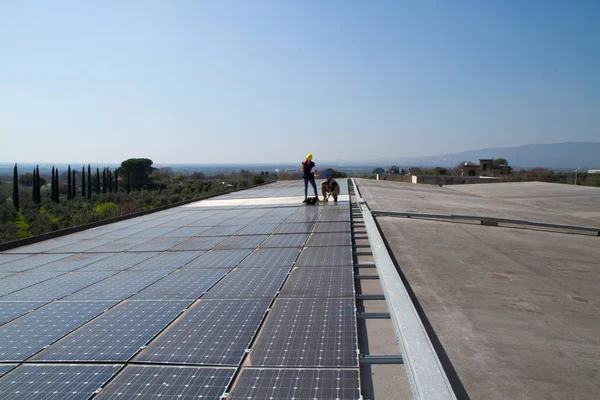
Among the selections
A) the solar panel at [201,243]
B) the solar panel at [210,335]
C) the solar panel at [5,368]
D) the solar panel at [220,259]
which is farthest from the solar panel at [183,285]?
the solar panel at [201,243]

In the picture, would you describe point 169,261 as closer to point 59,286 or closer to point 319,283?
point 59,286

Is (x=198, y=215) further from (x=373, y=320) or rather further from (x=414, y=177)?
(x=414, y=177)

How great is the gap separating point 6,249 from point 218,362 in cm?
864

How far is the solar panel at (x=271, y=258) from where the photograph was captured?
22.4ft

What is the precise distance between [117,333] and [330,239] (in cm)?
495

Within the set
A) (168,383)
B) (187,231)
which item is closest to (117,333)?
(168,383)

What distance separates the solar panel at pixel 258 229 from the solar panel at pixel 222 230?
0.22 meters

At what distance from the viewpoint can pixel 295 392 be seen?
3.16m

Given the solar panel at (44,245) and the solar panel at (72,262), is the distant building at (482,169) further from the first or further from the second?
the solar panel at (72,262)

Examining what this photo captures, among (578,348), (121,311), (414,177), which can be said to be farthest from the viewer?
(414,177)

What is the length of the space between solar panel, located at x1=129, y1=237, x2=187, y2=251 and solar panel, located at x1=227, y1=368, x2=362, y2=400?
5823 mm

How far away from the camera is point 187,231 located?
35.6ft

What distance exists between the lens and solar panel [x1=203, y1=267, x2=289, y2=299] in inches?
210

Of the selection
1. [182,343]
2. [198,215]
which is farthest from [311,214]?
[182,343]
